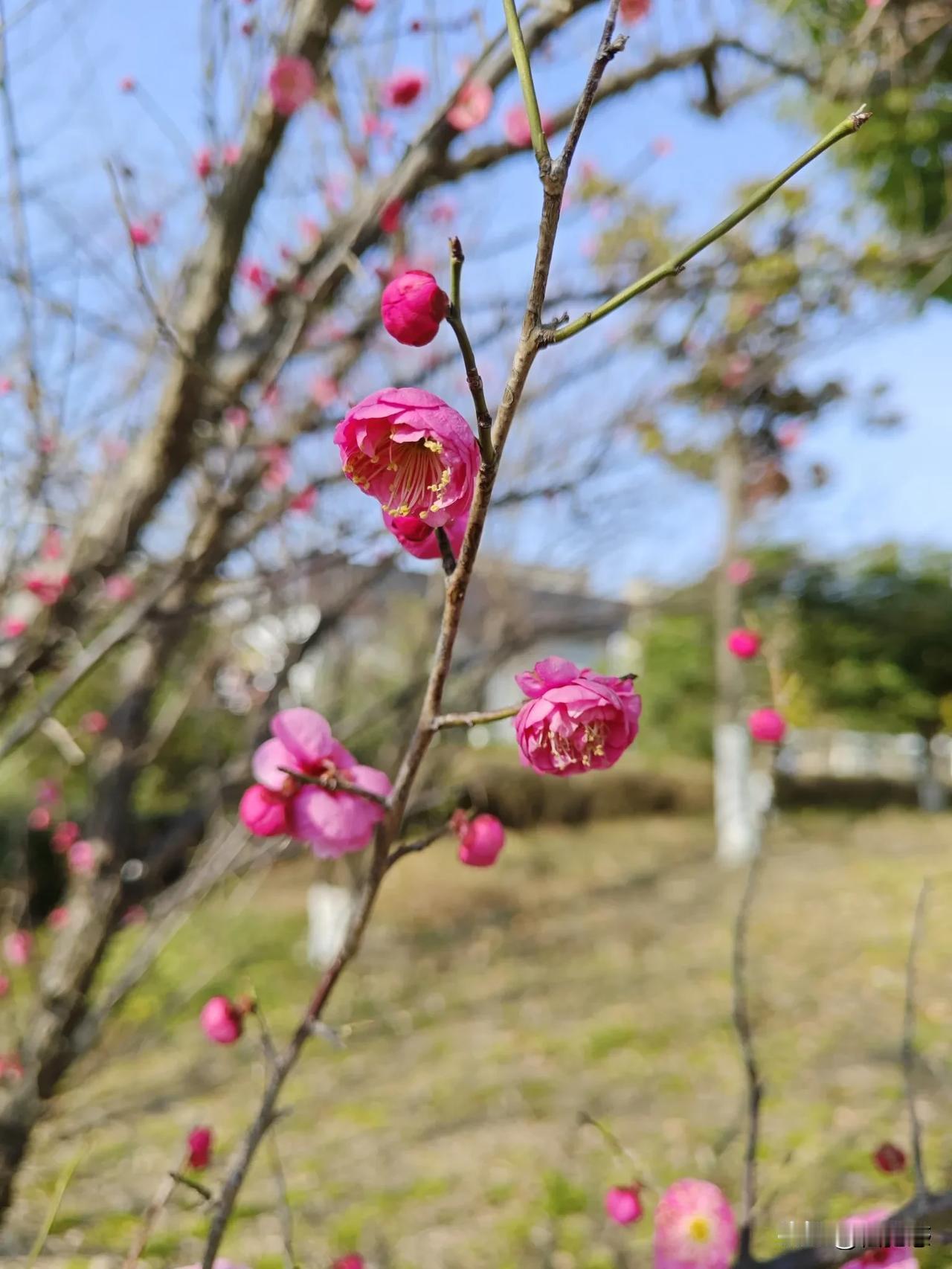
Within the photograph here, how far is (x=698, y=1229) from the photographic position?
116cm

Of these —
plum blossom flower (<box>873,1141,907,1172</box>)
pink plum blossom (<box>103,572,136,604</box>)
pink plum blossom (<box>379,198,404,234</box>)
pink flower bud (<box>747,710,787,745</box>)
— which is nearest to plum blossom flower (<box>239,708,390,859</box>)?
pink flower bud (<box>747,710,787,745</box>)

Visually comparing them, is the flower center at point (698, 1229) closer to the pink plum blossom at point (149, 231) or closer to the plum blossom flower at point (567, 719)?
the plum blossom flower at point (567, 719)

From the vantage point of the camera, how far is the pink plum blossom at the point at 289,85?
198 centimetres

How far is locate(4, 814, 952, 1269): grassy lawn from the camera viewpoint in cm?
289

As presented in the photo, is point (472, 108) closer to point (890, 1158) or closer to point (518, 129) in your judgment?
point (518, 129)

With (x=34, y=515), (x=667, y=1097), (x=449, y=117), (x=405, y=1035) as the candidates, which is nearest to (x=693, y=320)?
(x=449, y=117)

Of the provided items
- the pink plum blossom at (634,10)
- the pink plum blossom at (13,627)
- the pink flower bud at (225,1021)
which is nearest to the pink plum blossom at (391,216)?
the pink plum blossom at (634,10)

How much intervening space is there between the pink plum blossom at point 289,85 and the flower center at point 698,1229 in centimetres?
216

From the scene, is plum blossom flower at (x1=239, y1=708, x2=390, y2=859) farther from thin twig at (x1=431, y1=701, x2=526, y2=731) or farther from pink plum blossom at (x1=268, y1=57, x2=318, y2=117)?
pink plum blossom at (x1=268, y1=57, x2=318, y2=117)

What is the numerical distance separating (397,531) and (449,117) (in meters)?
1.70

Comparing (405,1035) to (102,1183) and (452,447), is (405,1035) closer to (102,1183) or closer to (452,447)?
(102,1183)

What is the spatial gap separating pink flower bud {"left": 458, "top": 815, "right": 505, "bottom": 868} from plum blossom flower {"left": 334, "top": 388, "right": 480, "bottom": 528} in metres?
0.30

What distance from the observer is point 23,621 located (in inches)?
94.7

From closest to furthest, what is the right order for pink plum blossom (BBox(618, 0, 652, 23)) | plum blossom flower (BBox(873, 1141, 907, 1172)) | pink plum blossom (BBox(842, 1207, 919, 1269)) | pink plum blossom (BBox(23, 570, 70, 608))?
pink plum blossom (BBox(842, 1207, 919, 1269)), plum blossom flower (BBox(873, 1141, 907, 1172)), pink plum blossom (BBox(23, 570, 70, 608)), pink plum blossom (BBox(618, 0, 652, 23))
